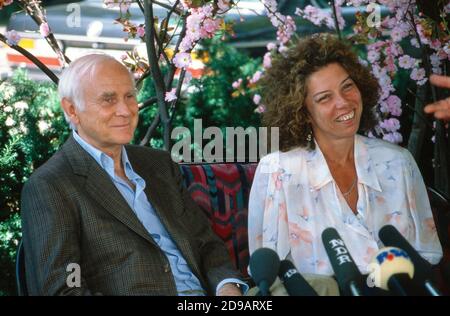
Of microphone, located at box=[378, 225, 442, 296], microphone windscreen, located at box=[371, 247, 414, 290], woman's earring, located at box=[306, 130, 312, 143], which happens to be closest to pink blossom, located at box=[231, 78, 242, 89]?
woman's earring, located at box=[306, 130, 312, 143]

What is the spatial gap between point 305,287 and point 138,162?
1233mm

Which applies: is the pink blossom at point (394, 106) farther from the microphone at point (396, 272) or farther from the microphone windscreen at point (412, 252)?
the microphone at point (396, 272)

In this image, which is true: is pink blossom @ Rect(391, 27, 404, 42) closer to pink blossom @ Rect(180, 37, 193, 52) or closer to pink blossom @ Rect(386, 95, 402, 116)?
pink blossom @ Rect(386, 95, 402, 116)

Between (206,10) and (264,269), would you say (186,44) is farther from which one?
(264,269)

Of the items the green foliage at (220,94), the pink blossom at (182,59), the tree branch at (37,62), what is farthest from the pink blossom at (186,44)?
the green foliage at (220,94)

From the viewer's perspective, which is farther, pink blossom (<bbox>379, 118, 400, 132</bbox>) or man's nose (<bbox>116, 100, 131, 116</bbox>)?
pink blossom (<bbox>379, 118, 400, 132</bbox>)

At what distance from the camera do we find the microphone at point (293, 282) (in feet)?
6.19

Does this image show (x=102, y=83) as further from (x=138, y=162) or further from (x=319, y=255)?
(x=319, y=255)

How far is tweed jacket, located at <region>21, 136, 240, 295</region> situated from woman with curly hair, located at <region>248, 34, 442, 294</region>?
324 millimetres

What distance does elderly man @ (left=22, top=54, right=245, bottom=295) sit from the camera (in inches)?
94.2

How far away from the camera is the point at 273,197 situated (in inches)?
114

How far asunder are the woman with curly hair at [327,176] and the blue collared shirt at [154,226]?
1.16 ft

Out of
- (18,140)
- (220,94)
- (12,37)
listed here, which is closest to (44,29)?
(12,37)
